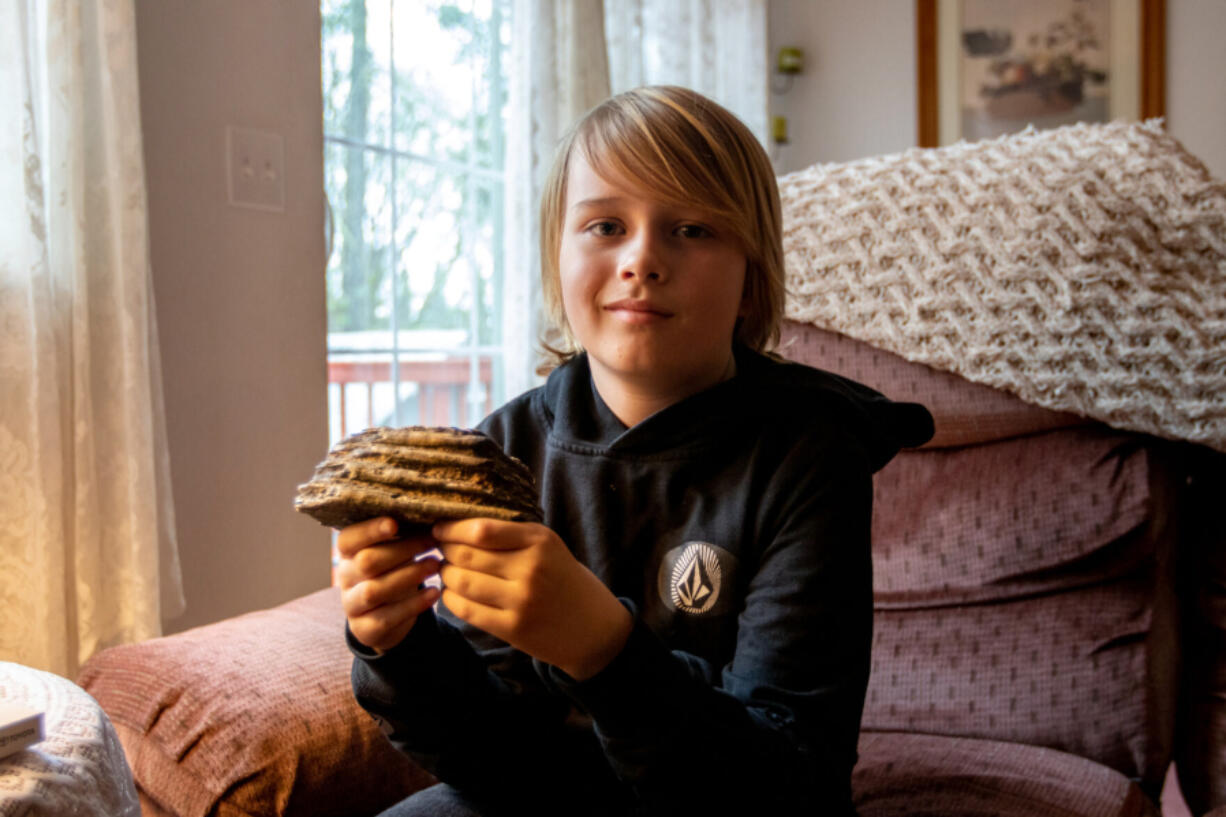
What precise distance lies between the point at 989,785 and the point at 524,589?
705mm

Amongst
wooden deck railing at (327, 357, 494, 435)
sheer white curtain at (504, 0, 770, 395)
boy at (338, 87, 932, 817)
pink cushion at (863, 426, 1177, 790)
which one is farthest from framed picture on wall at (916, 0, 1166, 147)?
boy at (338, 87, 932, 817)

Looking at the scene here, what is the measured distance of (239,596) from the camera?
162 centimetres

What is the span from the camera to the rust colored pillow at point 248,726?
875 mm

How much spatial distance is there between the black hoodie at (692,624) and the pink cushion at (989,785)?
299mm

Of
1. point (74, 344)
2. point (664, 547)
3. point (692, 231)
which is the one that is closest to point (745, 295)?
point (692, 231)

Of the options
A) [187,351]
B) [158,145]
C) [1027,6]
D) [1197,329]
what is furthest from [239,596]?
[1027,6]

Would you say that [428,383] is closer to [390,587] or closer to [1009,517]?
[1009,517]

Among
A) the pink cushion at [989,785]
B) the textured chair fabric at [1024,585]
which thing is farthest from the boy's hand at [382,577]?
the textured chair fabric at [1024,585]

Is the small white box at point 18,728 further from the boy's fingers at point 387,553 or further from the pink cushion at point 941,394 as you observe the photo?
the pink cushion at point 941,394

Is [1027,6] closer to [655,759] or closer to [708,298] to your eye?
[708,298]

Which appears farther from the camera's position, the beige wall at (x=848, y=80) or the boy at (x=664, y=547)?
the beige wall at (x=848, y=80)

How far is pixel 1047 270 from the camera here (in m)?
1.32

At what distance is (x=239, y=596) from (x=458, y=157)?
1.09m

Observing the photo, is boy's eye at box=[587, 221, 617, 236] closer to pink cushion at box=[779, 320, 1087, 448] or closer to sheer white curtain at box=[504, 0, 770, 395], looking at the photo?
pink cushion at box=[779, 320, 1087, 448]
